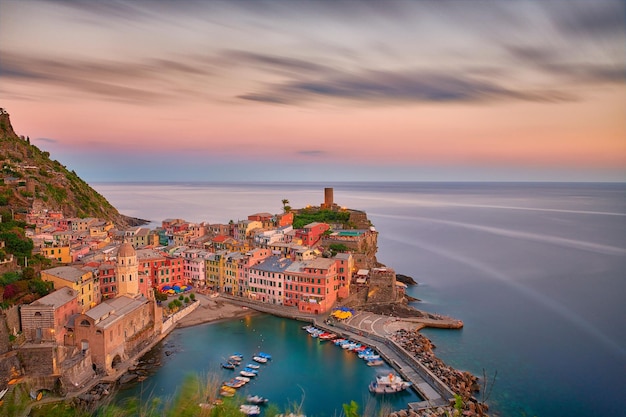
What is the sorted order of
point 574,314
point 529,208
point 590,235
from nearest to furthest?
point 574,314 → point 590,235 → point 529,208

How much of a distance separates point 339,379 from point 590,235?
59131mm

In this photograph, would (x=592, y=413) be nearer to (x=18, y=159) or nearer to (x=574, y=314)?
(x=574, y=314)

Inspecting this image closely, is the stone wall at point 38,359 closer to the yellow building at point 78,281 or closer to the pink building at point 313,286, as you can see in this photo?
the yellow building at point 78,281

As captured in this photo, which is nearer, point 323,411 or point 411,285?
point 323,411

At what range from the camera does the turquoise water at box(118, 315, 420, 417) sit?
20.6 meters

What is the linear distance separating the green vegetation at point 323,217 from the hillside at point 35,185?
92.2 ft

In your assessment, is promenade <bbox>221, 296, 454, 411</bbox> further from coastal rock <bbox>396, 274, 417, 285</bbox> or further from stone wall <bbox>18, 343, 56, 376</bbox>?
stone wall <bbox>18, 343, 56, 376</bbox>

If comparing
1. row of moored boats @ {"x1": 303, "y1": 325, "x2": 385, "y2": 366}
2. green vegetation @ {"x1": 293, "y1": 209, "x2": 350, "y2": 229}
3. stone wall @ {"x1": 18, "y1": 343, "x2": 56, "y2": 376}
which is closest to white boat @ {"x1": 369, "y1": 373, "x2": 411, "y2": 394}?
row of moored boats @ {"x1": 303, "y1": 325, "x2": 385, "y2": 366}

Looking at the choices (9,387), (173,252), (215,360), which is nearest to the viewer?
(9,387)

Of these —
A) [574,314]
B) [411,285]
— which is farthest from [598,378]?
[411,285]

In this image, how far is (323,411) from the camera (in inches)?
789

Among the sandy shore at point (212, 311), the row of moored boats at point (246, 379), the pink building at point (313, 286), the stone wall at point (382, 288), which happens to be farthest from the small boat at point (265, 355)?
the stone wall at point (382, 288)

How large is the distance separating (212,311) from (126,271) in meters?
7.32

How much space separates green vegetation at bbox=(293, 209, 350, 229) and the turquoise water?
2350 cm
